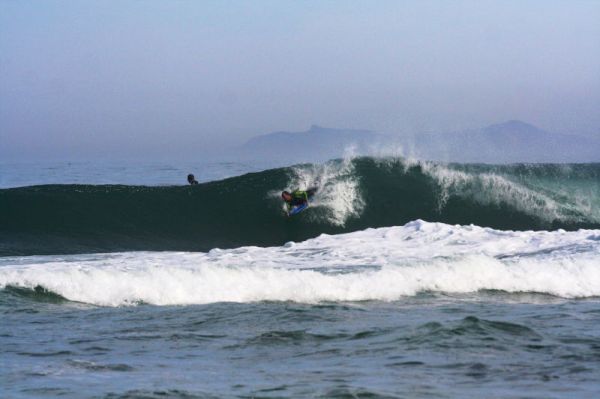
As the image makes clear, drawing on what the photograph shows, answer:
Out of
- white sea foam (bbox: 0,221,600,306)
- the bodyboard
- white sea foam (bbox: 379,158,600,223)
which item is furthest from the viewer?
white sea foam (bbox: 379,158,600,223)

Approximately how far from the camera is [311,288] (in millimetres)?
12539

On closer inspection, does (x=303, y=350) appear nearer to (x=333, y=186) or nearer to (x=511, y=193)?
(x=333, y=186)

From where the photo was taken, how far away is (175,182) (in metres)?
39.3

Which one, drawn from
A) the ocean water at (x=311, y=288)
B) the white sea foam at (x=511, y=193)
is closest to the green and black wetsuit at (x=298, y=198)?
the ocean water at (x=311, y=288)

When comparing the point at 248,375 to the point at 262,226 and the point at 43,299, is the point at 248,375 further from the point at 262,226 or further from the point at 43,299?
the point at 262,226

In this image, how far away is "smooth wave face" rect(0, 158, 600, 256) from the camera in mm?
20984

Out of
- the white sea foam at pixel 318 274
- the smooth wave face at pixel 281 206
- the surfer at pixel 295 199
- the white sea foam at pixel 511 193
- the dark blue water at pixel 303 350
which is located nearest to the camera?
the dark blue water at pixel 303 350

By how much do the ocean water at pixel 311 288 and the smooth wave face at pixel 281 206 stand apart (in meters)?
0.07

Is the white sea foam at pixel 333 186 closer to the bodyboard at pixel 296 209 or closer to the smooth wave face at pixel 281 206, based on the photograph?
the smooth wave face at pixel 281 206

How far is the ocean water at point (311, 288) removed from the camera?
7234mm

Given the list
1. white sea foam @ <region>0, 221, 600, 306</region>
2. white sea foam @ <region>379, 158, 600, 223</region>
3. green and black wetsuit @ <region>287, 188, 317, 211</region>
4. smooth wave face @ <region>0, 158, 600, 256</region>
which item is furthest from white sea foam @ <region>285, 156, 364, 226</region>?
white sea foam @ <region>0, 221, 600, 306</region>

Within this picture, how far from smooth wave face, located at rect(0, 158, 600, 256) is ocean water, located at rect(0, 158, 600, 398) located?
0.23ft

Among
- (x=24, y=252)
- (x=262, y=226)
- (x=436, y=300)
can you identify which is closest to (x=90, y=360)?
(x=436, y=300)

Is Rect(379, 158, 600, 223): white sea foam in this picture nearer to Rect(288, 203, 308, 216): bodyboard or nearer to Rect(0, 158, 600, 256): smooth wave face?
Rect(0, 158, 600, 256): smooth wave face
